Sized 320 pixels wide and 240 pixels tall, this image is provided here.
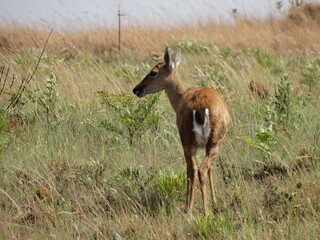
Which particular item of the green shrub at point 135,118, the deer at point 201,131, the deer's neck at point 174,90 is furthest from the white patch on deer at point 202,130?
the green shrub at point 135,118

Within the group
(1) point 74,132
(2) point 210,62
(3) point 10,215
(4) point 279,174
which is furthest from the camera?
(2) point 210,62

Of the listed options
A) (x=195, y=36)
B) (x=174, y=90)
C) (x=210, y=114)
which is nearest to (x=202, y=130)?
(x=210, y=114)

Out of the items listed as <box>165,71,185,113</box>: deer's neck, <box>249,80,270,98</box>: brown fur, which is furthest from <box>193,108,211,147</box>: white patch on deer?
<box>249,80,270,98</box>: brown fur

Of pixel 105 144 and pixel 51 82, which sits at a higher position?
pixel 51 82

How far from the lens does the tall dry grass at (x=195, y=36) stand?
1416cm

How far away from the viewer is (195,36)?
1559 cm

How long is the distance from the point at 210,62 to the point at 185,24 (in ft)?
15.8

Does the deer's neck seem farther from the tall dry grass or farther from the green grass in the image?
the tall dry grass

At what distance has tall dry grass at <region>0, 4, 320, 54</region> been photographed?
14.2m

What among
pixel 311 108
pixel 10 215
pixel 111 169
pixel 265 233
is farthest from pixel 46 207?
pixel 311 108

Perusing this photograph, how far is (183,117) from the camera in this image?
483 centimetres

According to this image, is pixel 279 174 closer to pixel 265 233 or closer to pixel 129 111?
pixel 265 233

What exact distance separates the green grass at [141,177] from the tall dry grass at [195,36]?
20.9 feet

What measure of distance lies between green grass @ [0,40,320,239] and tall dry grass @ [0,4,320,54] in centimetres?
636
